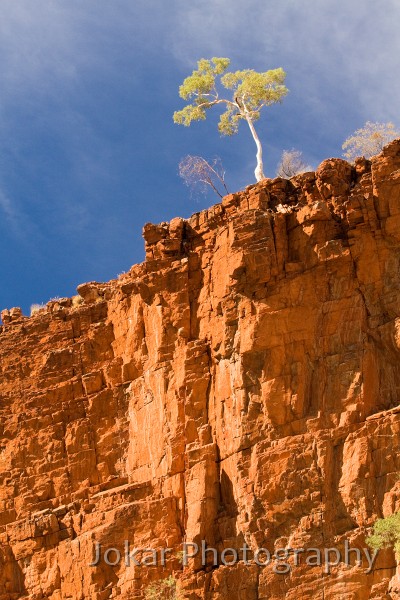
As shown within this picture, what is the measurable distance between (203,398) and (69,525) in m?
5.91

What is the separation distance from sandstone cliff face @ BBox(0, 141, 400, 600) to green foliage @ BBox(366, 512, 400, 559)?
1.13 feet

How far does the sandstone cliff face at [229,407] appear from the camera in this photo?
33.9 metres

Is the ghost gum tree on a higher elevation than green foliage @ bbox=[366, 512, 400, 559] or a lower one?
higher

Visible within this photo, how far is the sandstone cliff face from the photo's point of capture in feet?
111

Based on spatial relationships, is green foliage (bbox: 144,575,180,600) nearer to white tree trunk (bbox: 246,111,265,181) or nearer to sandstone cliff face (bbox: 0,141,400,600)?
sandstone cliff face (bbox: 0,141,400,600)

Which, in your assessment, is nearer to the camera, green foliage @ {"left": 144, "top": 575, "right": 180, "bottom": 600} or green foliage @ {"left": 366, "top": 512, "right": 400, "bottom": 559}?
green foliage @ {"left": 366, "top": 512, "right": 400, "bottom": 559}

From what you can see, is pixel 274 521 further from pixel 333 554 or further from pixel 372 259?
pixel 372 259

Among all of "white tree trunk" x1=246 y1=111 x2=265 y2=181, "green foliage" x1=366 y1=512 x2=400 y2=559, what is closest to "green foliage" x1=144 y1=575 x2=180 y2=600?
"green foliage" x1=366 y1=512 x2=400 y2=559

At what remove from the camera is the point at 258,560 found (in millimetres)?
33969

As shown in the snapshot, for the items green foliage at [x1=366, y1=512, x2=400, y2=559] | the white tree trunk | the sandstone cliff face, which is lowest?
green foliage at [x1=366, y1=512, x2=400, y2=559]

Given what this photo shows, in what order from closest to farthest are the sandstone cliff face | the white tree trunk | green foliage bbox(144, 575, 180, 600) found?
the sandstone cliff face
green foliage bbox(144, 575, 180, 600)
the white tree trunk

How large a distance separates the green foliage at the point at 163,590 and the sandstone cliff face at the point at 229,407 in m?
0.33

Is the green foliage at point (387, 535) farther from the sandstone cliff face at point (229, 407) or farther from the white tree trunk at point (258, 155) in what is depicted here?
the white tree trunk at point (258, 155)

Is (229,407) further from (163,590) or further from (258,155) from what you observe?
(258,155)
